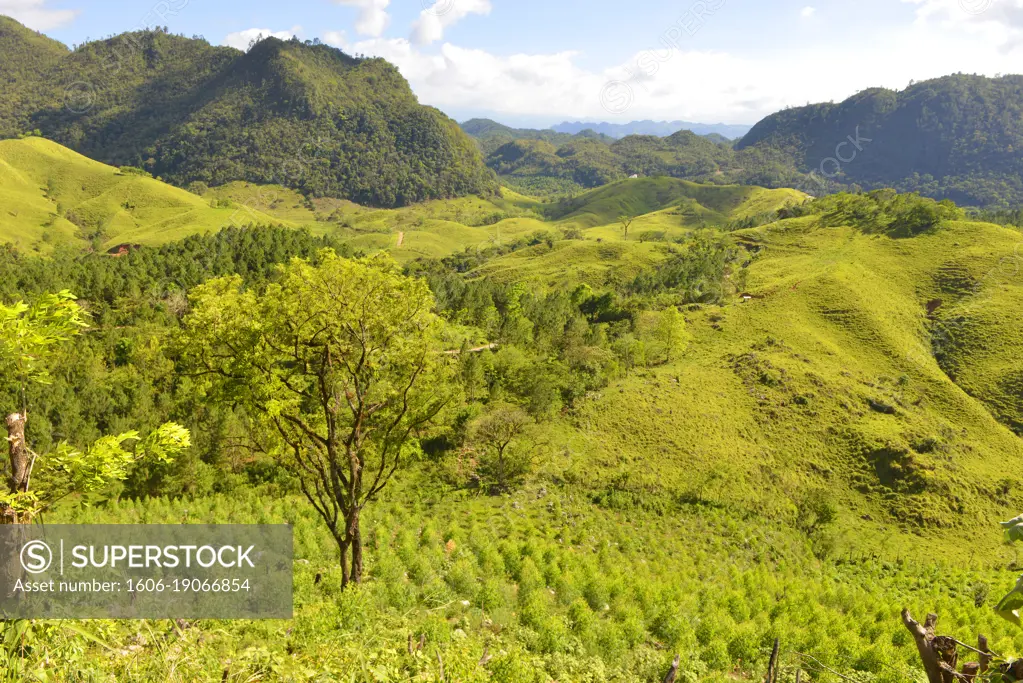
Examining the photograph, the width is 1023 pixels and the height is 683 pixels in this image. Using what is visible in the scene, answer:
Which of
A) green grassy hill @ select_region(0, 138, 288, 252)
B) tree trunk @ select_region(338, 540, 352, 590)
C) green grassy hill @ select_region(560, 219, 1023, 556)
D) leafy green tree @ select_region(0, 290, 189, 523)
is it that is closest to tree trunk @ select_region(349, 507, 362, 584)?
tree trunk @ select_region(338, 540, 352, 590)

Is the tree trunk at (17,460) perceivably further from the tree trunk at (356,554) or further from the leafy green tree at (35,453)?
the tree trunk at (356,554)

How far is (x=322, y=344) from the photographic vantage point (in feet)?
44.3

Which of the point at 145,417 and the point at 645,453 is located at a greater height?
the point at 145,417

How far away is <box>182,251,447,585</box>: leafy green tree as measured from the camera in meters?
13.2

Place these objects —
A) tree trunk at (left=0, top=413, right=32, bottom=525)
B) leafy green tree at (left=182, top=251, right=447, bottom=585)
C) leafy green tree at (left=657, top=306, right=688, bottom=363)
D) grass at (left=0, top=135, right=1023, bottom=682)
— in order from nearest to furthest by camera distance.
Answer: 1. tree trunk at (left=0, top=413, right=32, bottom=525)
2. grass at (left=0, top=135, right=1023, bottom=682)
3. leafy green tree at (left=182, top=251, right=447, bottom=585)
4. leafy green tree at (left=657, top=306, right=688, bottom=363)

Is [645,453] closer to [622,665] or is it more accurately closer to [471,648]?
[622,665]

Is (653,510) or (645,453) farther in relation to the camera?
(645,453)

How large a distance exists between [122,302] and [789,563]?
243 ft

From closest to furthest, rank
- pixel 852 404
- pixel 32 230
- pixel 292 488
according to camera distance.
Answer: pixel 292 488, pixel 852 404, pixel 32 230

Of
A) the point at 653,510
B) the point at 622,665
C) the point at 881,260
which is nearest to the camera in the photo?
the point at 622,665

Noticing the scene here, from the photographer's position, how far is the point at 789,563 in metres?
32.2

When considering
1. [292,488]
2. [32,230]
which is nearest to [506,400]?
[292,488]

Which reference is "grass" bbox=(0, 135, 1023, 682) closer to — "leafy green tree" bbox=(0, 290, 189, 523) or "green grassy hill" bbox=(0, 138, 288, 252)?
"leafy green tree" bbox=(0, 290, 189, 523)

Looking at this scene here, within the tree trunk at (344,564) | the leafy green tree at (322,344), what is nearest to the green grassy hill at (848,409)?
the tree trunk at (344,564)
